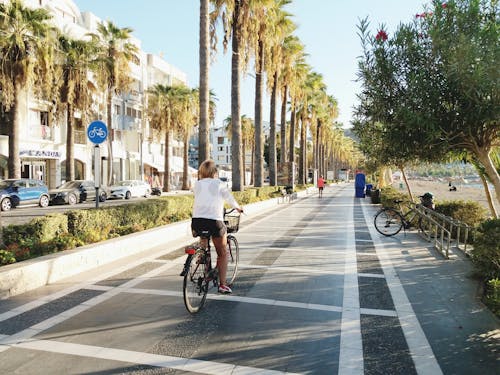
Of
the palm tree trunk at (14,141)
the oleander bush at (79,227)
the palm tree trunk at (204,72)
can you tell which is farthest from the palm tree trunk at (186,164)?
the oleander bush at (79,227)

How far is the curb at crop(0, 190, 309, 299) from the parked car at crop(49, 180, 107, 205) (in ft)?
54.3

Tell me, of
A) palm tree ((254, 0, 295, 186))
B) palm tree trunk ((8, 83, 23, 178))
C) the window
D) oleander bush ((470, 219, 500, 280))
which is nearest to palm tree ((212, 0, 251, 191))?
palm tree ((254, 0, 295, 186))

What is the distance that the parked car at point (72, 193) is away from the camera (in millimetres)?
25453

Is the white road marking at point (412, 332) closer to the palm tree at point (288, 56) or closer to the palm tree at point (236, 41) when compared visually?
the palm tree at point (236, 41)

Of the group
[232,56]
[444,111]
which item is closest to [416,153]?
[444,111]

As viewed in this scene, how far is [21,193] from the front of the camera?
22.6 meters

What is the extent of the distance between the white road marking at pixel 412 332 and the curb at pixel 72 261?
17.1ft

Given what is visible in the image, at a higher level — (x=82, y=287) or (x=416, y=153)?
(x=416, y=153)

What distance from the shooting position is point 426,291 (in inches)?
259

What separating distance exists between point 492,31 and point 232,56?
55.2 ft

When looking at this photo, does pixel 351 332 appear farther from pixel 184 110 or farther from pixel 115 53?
pixel 184 110

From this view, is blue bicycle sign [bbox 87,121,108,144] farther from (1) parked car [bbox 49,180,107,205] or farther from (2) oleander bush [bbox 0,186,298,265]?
(1) parked car [bbox 49,180,107,205]

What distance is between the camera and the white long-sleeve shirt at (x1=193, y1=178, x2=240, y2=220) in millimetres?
5590

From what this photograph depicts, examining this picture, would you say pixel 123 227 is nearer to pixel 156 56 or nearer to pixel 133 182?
pixel 133 182
